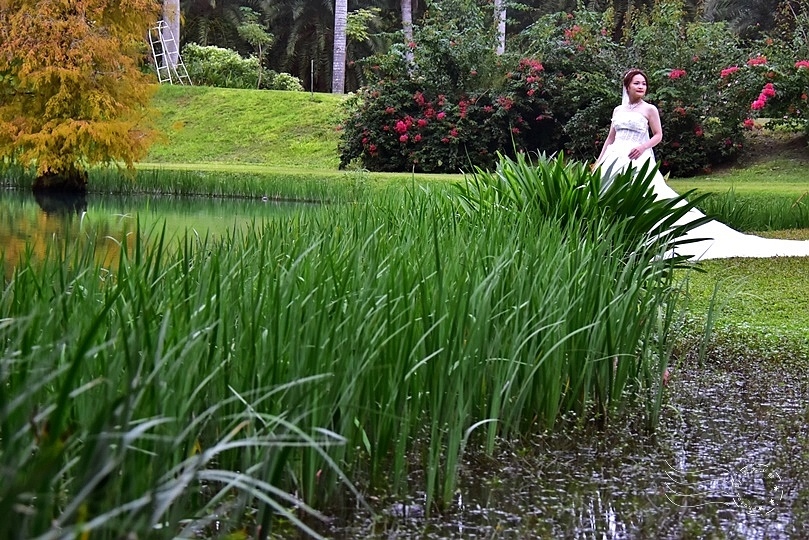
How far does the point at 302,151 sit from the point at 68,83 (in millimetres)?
7096

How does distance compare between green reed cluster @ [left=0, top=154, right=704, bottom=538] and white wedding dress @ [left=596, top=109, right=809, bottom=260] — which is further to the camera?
white wedding dress @ [left=596, top=109, right=809, bottom=260]

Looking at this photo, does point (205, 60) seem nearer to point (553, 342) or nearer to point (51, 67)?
point (51, 67)

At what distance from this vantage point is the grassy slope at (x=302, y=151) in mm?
6664

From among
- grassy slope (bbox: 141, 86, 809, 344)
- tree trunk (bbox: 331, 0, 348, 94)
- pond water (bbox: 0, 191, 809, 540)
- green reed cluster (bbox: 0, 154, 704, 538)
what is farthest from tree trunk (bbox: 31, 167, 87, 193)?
tree trunk (bbox: 331, 0, 348, 94)

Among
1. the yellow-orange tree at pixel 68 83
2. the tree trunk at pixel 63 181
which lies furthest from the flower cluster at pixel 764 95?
the tree trunk at pixel 63 181

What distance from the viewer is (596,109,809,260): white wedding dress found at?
8.27 meters

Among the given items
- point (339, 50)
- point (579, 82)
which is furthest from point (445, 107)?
point (339, 50)

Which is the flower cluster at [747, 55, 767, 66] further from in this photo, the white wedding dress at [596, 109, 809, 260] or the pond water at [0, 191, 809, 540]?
the pond water at [0, 191, 809, 540]

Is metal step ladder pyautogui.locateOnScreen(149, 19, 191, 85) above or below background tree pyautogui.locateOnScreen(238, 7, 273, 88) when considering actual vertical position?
below

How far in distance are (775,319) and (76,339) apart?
158 inches

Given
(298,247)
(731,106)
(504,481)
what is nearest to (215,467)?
(504,481)

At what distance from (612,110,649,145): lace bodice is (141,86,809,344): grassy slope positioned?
2.23 meters

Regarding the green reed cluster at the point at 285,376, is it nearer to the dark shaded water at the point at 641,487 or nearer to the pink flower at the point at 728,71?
the dark shaded water at the point at 641,487

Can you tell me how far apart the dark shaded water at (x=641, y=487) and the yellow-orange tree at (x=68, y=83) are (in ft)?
40.6
